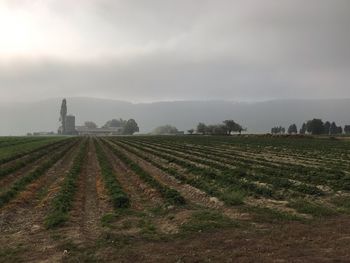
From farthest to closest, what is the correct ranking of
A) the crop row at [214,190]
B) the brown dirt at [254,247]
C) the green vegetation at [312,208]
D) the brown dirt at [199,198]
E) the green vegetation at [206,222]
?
1. the crop row at [214,190]
2. the brown dirt at [199,198]
3. the green vegetation at [312,208]
4. the green vegetation at [206,222]
5. the brown dirt at [254,247]

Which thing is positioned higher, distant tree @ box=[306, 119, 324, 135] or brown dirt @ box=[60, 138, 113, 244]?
distant tree @ box=[306, 119, 324, 135]

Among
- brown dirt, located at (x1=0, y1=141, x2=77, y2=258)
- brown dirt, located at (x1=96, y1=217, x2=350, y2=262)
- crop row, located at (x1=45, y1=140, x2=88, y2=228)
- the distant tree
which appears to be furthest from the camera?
the distant tree

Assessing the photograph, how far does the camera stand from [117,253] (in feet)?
37.9

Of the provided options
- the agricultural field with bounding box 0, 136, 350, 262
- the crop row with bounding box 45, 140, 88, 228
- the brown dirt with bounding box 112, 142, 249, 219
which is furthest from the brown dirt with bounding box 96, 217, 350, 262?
the crop row with bounding box 45, 140, 88, 228

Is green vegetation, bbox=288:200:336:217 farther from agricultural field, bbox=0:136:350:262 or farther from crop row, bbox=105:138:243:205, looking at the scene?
crop row, bbox=105:138:243:205

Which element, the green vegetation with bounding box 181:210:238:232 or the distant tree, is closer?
the green vegetation with bounding box 181:210:238:232

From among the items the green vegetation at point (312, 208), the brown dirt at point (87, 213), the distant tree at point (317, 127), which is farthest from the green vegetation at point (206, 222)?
the distant tree at point (317, 127)

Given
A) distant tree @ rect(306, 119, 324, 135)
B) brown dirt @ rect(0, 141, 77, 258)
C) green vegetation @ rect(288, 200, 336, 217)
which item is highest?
distant tree @ rect(306, 119, 324, 135)

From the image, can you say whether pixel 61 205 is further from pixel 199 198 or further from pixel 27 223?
pixel 199 198

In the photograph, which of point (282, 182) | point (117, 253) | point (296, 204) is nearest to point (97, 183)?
point (282, 182)

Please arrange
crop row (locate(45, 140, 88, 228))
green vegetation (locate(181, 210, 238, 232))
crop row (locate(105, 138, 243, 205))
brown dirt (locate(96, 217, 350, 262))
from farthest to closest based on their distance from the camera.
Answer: crop row (locate(105, 138, 243, 205)) < crop row (locate(45, 140, 88, 228)) < green vegetation (locate(181, 210, 238, 232)) < brown dirt (locate(96, 217, 350, 262))

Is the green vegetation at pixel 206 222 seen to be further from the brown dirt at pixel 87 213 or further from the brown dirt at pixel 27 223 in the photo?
the brown dirt at pixel 27 223

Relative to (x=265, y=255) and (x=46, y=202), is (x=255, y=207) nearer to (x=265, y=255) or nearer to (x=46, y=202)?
(x=265, y=255)

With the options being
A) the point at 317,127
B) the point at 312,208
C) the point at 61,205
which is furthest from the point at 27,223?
the point at 317,127
